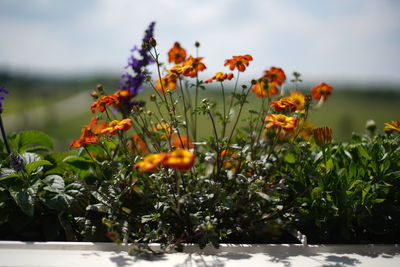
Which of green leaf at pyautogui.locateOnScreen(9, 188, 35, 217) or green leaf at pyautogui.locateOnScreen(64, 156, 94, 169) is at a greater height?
green leaf at pyautogui.locateOnScreen(64, 156, 94, 169)

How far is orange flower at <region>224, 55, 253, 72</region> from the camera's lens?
135 centimetres

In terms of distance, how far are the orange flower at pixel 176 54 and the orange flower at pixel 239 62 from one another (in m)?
0.30

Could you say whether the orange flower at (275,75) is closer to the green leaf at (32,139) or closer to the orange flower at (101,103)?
the orange flower at (101,103)

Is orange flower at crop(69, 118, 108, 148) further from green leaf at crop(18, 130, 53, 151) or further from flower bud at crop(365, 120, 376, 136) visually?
flower bud at crop(365, 120, 376, 136)

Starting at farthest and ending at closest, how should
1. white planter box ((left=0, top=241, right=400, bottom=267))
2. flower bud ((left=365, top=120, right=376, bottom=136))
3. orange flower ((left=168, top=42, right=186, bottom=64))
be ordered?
flower bud ((left=365, top=120, right=376, bottom=136))
orange flower ((left=168, top=42, right=186, bottom=64))
white planter box ((left=0, top=241, right=400, bottom=267))

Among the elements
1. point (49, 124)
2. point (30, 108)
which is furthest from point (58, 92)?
point (49, 124)

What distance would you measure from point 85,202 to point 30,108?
22182 mm

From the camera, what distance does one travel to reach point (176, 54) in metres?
1.62

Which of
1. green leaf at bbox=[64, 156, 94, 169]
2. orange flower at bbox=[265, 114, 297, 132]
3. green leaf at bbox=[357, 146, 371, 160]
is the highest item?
orange flower at bbox=[265, 114, 297, 132]

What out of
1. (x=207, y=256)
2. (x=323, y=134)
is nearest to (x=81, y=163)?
(x=207, y=256)

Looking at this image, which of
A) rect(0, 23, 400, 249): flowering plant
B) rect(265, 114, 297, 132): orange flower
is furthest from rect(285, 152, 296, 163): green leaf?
rect(265, 114, 297, 132): orange flower

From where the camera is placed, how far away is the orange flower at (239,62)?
1350mm

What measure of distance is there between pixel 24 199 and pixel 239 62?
879 millimetres

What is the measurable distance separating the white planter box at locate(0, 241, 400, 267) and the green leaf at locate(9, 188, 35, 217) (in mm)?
114
